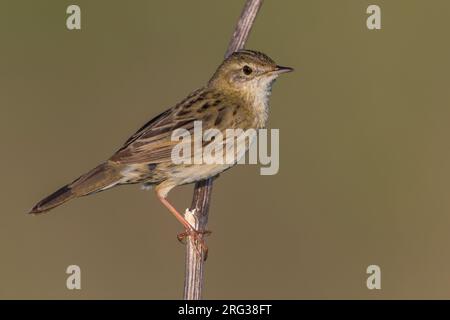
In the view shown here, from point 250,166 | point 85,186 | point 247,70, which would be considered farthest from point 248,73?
point 250,166

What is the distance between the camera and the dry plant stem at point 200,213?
5.25m

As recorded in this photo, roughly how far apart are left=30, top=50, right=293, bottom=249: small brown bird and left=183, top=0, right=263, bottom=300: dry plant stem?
4.4 inches

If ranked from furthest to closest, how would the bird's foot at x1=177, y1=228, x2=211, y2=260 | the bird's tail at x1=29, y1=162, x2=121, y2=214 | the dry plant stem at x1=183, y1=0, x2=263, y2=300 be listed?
the bird's tail at x1=29, y1=162, x2=121, y2=214 < the bird's foot at x1=177, y1=228, x2=211, y2=260 < the dry plant stem at x1=183, y1=0, x2=263, y2=300

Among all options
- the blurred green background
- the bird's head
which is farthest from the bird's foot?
the blurred green background

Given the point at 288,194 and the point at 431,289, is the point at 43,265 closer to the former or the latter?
the point at 288,194

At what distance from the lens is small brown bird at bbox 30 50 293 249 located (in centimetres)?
595

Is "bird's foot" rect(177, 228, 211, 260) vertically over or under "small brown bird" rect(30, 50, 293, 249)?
under

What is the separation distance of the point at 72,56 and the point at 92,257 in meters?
3.01

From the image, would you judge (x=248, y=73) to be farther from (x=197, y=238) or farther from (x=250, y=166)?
(x=250, y=166)

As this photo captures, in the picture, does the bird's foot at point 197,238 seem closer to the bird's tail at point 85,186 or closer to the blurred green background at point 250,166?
the bird's tail at point 85,186

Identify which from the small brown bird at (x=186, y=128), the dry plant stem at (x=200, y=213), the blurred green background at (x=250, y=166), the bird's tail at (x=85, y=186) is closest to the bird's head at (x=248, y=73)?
the small brown bird at (x=186, y=128)

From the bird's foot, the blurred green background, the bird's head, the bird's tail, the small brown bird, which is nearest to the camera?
the bird's foot

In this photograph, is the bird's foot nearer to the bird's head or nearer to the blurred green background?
the bird's head

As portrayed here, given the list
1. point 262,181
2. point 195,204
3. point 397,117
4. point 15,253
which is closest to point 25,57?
point 15,253
